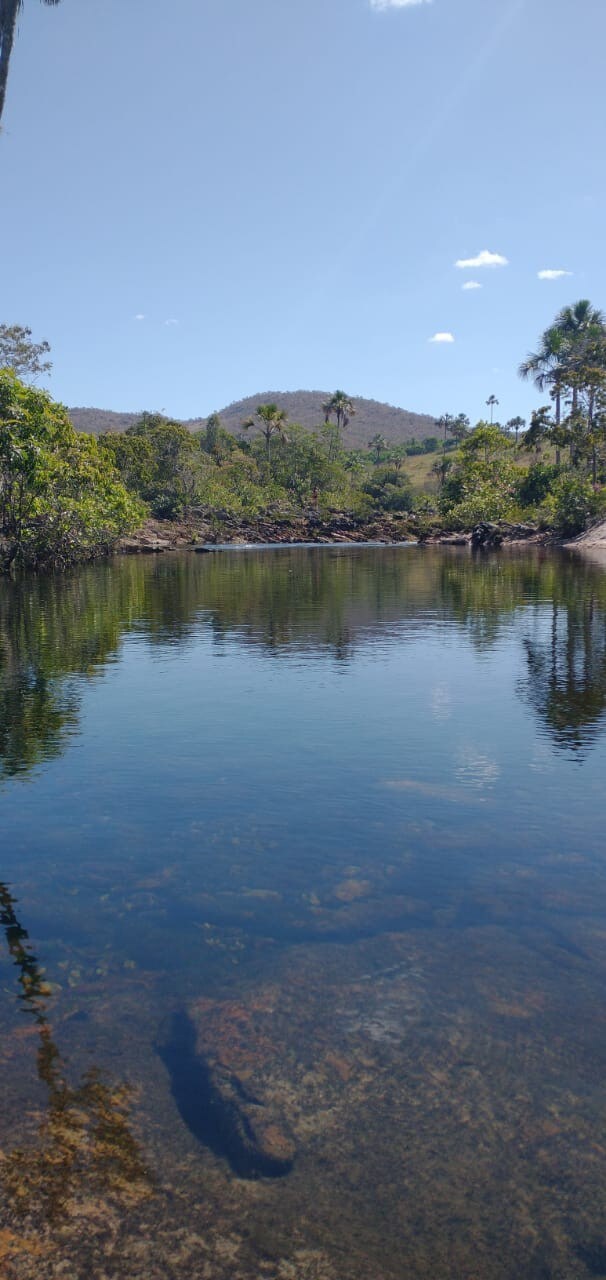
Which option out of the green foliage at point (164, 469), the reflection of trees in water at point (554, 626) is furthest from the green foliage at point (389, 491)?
the reflection of trees in water at point (554, 626)

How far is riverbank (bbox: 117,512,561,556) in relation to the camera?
3543 inches

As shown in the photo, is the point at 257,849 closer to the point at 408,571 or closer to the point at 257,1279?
the point at 257,1279

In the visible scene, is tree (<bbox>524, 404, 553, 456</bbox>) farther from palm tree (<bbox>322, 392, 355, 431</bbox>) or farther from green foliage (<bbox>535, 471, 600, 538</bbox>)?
palm tree (<bbox>322, 392, 355, 431</bbox>)

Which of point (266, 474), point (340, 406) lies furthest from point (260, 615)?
point (340, 406)

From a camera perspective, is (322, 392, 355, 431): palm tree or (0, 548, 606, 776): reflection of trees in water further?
(322, 392, 355, 431): palm tree

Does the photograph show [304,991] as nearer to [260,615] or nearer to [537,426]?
[260,615]

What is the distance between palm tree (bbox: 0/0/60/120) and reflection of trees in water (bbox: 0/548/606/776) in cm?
1206

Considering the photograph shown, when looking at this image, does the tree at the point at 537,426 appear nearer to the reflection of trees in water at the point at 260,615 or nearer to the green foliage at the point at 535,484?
the green foliage at the point at 535,484

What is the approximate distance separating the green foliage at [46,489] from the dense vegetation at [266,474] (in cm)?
10

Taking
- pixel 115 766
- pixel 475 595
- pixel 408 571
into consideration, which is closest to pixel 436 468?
pixel 408 571

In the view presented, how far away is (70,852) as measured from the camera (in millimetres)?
9703

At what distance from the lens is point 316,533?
111062mm

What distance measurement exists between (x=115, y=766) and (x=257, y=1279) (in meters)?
9.35

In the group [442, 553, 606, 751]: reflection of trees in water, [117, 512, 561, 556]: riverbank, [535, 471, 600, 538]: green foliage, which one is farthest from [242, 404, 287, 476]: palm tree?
[442, 553, 606, 751]: reflection of trees in water
